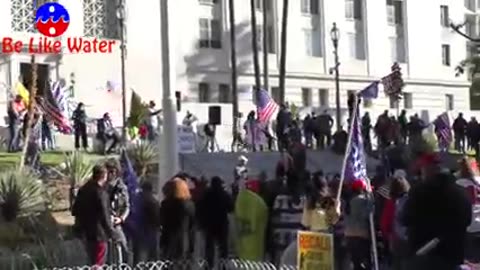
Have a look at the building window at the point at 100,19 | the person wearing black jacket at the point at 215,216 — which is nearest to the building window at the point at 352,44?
the building window at the point at 100,19

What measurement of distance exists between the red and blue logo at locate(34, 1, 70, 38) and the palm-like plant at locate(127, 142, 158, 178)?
22514mm

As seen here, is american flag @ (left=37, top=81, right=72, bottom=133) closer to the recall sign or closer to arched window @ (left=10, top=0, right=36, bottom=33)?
arched window @ (left=10, top=0, right=36, bottom=33)

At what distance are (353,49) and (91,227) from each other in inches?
2018

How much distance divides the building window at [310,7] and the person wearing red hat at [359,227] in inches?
1913

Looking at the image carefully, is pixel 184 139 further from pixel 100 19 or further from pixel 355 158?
pixel 100 19

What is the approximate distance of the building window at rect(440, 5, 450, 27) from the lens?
6850 cm

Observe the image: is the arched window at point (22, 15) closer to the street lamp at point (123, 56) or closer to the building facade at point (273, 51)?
the building facade at point (273, 51)

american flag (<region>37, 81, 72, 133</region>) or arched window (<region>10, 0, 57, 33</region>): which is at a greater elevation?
arched window (<region>10, 0, 57, 33</region>)

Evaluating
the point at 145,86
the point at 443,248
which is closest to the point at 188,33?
Result: the point at 145,86

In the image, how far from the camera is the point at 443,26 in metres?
68.4

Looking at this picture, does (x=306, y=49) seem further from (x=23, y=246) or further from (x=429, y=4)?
(x=23, y=246)

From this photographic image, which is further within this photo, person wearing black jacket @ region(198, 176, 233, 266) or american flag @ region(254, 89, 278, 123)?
american flag @ region(254, 89, 278, 123)

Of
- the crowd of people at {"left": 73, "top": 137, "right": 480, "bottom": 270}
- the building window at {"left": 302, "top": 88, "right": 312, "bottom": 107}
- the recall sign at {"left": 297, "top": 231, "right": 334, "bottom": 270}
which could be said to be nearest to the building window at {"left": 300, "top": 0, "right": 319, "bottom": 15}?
the building window at {"left": 302, "top": 88, "right": 312, "bottom": 107}

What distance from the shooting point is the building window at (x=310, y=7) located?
6091 centimetres
